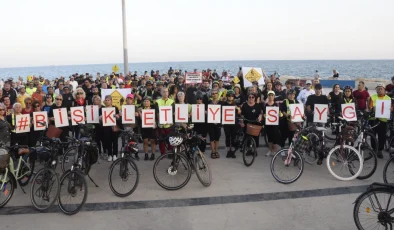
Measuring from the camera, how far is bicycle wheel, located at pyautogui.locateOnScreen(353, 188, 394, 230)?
4301 mm

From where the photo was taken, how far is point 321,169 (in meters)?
7.40

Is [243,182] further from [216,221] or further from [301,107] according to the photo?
[301,107]

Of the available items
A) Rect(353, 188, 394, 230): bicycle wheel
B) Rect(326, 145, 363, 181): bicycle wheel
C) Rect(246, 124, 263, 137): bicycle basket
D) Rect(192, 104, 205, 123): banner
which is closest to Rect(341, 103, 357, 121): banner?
Rect(326, 145, 363, 181): bicycle wheel

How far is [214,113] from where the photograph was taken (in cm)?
809

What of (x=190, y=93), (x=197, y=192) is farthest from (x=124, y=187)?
(x=190, y=93)

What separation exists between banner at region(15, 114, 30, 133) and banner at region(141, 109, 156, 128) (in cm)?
267

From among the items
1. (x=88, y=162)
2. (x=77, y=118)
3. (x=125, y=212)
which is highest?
(x=77, y=118)

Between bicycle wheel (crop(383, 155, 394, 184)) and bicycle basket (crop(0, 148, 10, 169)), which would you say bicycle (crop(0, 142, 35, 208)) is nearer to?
bicycle basket (crop(0, 148, 10, 169))

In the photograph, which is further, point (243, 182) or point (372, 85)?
point (372, 85)

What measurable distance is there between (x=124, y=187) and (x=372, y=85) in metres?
22.7

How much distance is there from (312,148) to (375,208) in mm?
3009

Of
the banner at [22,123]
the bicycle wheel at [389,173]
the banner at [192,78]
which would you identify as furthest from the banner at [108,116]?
the bicycle wheel at [389,173]

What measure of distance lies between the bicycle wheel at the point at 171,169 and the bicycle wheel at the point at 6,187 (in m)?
2.53

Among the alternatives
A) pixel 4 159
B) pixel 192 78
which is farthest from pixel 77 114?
pixel 192 78
